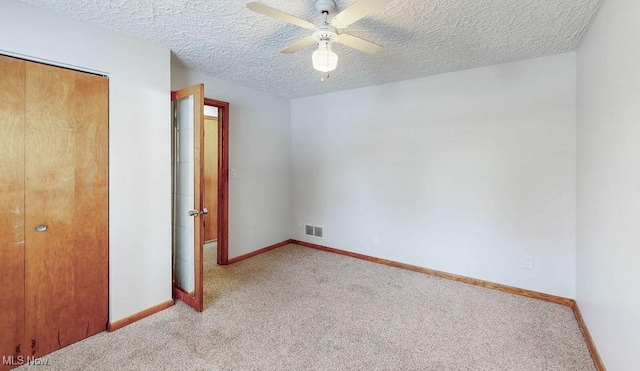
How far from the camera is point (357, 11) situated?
1.60m

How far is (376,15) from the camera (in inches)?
79.7

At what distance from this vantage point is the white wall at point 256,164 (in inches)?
150

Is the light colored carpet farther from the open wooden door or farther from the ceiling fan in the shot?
the ceiling fan

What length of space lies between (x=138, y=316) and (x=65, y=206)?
1.07 m

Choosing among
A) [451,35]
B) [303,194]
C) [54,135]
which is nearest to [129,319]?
[54,135]

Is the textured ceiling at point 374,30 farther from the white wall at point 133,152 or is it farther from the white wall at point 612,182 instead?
the white wall at point 612,182

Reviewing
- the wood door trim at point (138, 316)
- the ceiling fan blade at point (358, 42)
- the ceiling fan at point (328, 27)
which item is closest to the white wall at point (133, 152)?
the wood door trim at point (138, 316)

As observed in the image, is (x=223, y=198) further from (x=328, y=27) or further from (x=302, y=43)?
(x=328, y=27)

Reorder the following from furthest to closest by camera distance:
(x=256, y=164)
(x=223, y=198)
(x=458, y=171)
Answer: (x=256, y=164) → (x=223, y=198) → (x=458, y=171)

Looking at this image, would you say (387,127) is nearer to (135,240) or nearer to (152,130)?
(152,130)

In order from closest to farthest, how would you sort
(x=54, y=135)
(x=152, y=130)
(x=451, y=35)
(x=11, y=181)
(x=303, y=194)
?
(x=11, y=181), (x=54, y=135), (x=451, y=35), (x=152, y=130), (x=303, y=194)

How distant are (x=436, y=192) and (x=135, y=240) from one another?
10.3ft

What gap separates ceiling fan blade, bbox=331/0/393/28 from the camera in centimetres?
150

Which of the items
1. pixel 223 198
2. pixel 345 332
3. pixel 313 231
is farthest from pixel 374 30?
pixel 313 231
